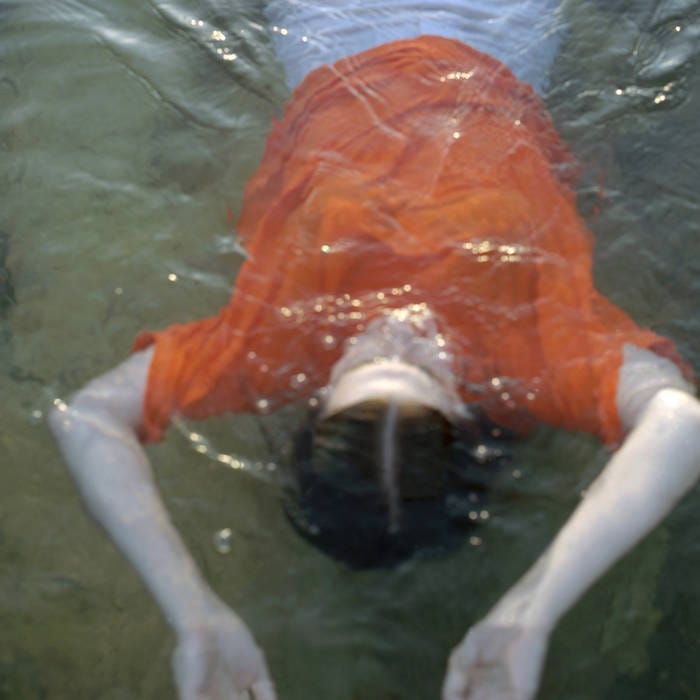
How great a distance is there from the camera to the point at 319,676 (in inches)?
100

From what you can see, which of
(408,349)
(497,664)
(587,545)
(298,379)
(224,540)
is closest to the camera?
(497,664)

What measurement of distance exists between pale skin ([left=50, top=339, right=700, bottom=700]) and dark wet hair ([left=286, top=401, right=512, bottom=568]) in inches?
3.2

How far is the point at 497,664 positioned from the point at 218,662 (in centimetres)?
59

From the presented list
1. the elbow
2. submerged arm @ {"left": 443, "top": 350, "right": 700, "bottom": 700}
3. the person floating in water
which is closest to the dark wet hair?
the person floating in water

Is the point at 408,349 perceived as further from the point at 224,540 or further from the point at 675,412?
the point at 224,540

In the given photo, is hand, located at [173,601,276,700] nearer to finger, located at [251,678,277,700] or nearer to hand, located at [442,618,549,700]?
finger, located at [251,678,277,700]

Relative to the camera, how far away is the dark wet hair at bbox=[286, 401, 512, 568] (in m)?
2.11

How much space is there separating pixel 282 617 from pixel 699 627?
3.79ft

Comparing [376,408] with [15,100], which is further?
[15,100]

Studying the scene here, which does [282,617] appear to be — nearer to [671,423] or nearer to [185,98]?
[671,423]

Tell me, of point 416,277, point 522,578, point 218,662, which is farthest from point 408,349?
point 218,662

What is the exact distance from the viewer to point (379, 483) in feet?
6.93

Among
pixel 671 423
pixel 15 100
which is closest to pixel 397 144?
pixel 671 423

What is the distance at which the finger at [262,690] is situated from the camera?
204cm
